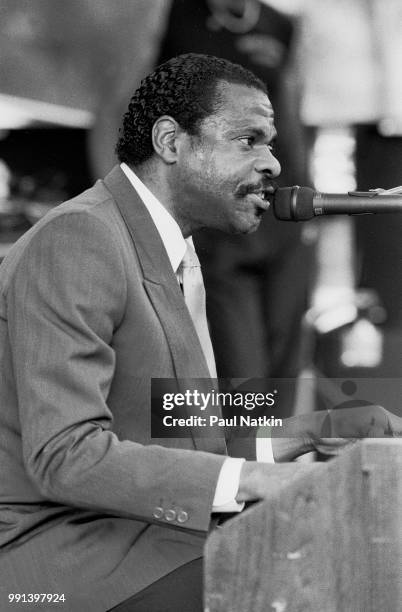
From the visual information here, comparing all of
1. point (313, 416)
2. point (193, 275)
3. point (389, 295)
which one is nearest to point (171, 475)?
point (193, 275)

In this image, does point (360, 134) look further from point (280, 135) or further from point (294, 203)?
point (294, 203)

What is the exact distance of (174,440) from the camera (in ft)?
5.16

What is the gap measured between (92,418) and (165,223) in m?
0.53

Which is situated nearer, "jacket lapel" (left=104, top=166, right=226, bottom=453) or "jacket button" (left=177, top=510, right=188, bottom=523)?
"jacket button" (left=177, top=510, right=188, bottom=523)

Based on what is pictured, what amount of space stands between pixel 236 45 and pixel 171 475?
118 cm

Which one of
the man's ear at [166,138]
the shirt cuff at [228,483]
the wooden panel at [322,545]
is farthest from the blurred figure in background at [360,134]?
the wooden panel at [322,545]

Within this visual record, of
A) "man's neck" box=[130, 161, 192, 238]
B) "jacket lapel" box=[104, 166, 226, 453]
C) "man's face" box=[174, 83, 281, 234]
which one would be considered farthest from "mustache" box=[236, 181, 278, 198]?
"jacket lapel" box=[104, 166, 226, 453]

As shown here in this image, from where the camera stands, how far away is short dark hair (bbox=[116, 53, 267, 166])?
181 centimetres

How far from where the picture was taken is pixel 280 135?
7.04ft

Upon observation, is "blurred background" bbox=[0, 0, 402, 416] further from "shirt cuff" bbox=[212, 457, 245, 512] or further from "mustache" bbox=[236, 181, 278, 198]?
"shirt cuff" bbox=[212, 457, 245, 512]

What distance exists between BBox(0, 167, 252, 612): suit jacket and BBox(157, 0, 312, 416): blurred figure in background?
58 cm

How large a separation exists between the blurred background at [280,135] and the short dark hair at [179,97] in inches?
8.5

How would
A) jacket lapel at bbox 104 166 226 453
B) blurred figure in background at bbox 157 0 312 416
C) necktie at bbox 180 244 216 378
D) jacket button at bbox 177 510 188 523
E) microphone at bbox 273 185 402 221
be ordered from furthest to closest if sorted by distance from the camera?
blurred figure in background at bbox 157 0 312 416
necktie at bbox 180 244 216 378
microphone at bbox 273 185 402 221
jacket lapel at bbox 104 166 226 453
jacket button at bbox 177 510 188 523

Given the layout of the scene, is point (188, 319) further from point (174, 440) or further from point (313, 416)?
point (313, 416)
